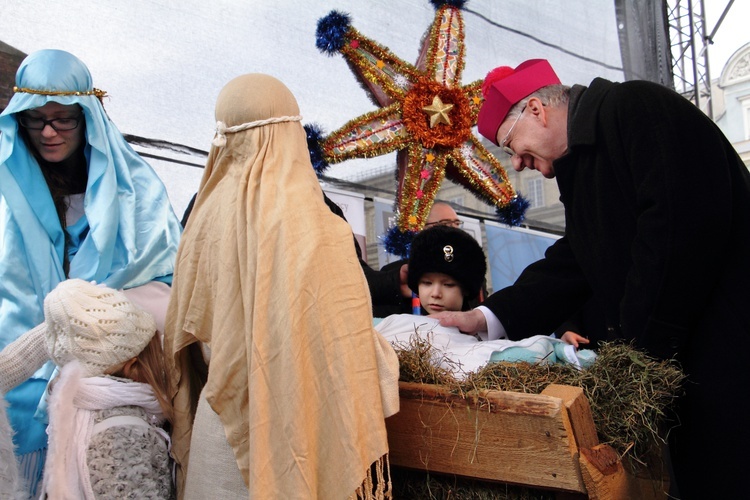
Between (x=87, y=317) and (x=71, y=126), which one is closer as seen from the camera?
(x=87, y=317)

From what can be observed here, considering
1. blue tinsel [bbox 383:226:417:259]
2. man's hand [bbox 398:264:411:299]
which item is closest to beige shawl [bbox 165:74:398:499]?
man's hand [bbox 398:264:411:299]

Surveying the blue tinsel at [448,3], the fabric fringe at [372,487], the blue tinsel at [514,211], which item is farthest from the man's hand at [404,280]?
the blue tinsel at [448,3]

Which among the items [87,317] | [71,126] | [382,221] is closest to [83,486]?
[87,317]

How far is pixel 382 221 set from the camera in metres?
4.60

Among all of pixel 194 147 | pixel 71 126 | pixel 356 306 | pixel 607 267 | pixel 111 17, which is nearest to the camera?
pixel 356 306

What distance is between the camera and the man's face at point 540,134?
2.72 meters

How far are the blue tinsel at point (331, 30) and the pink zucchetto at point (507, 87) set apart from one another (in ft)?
5.46

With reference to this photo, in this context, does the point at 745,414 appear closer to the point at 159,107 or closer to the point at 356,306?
the point at 356,306

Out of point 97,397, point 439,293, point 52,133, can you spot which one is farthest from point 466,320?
point 52,133

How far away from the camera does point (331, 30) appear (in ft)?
14.3

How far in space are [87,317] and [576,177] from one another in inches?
63.9

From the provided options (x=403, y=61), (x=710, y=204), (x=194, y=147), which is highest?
(x=403, y=61)

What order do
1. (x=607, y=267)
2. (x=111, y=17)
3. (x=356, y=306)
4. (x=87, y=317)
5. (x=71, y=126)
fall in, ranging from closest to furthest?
(x=356, y=306) < (x=87, y=317) < (x=607, y=267) < (x=71, y=126) < (x=111, y=17)

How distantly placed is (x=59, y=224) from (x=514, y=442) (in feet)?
6.35
